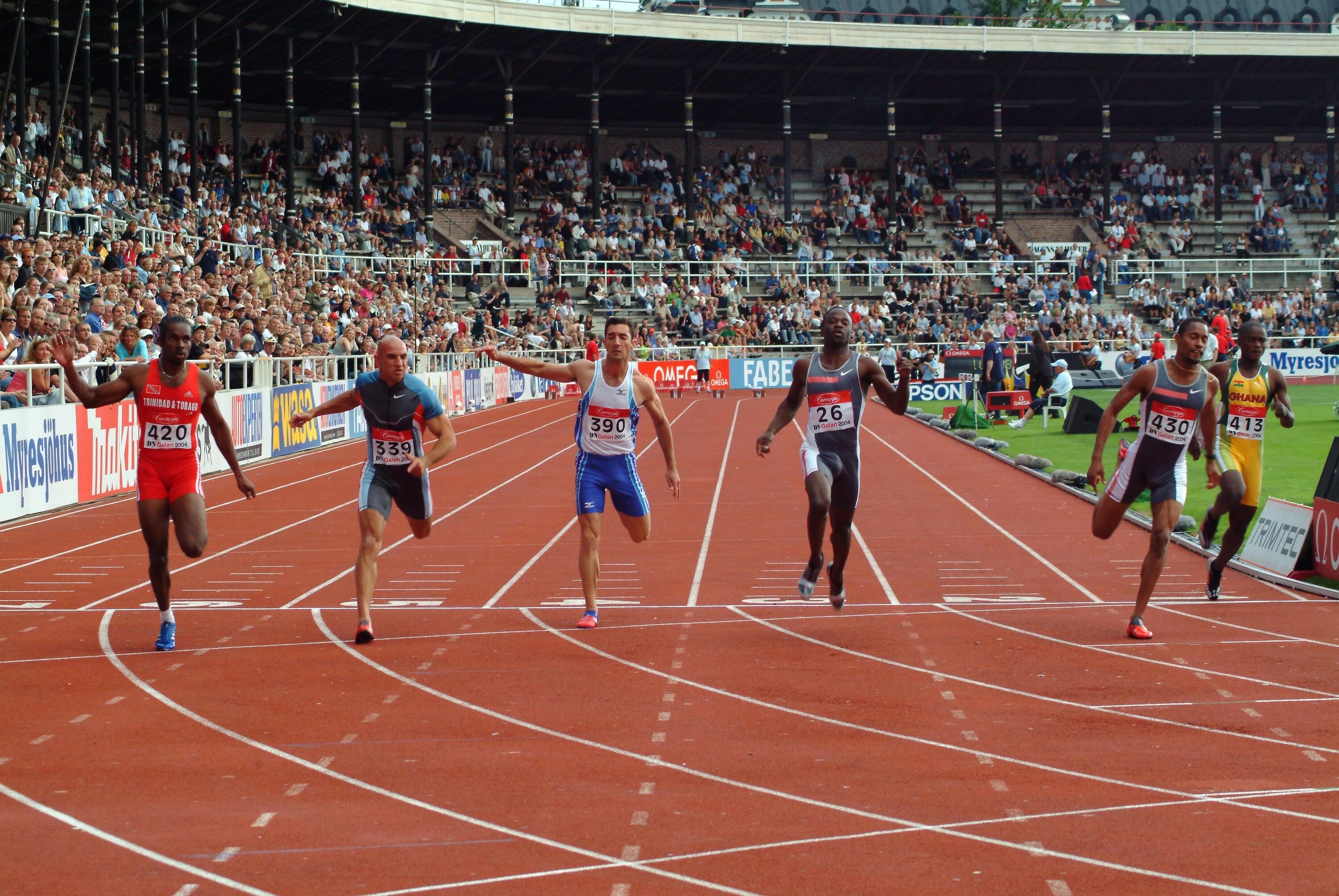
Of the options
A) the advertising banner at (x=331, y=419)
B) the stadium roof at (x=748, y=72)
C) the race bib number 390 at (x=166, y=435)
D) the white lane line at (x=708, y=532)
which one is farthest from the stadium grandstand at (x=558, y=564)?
the stadium roof at (x=748, y=72)

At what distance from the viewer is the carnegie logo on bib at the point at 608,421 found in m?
10.8

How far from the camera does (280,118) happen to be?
5641 centimetres

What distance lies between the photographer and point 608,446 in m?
10.8

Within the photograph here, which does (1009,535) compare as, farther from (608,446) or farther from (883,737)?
(883,737)

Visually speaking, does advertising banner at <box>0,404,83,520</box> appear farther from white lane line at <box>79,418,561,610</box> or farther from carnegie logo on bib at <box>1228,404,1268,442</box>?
carnegie logo on bib at <box>1228,404,1268,442</box>

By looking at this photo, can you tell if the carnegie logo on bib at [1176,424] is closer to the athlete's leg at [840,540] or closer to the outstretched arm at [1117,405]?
the outstretched arm at [1117,405]

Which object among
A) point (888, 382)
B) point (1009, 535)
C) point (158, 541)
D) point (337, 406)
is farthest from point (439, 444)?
point (1009, 535)

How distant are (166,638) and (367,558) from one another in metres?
1.37

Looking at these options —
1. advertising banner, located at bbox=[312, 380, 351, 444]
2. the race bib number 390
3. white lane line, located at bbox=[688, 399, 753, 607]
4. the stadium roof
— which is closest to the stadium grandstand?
the race bib number 390

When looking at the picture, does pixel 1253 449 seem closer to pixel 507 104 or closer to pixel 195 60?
pixel 195 60

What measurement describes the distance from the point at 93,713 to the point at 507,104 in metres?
48.6

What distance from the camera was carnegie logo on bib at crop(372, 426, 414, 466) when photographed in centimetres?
1038

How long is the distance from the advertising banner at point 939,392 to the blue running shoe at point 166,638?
34480 millimetres

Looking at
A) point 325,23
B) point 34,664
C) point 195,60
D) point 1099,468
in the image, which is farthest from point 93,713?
point 325,23
